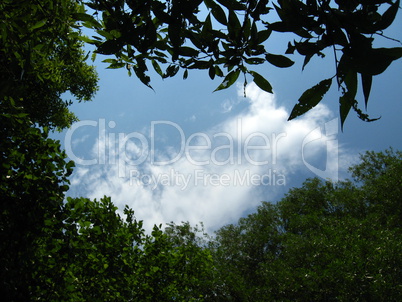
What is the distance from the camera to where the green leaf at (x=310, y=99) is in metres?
0.93

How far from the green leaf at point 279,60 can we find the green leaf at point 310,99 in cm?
33

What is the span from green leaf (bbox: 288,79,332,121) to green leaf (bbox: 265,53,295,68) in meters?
0.33

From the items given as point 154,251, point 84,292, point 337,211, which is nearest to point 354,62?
point 84,292

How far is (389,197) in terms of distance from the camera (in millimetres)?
16266

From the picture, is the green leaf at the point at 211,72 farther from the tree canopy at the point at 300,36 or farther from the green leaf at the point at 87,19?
the green leaf at the point at 87,19

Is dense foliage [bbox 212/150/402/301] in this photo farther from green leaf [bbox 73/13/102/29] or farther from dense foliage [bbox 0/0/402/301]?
green leaf [bbox 73/13/102/29]

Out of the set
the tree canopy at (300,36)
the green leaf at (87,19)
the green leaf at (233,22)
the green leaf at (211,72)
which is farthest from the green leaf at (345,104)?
the green leaf at (87,19)

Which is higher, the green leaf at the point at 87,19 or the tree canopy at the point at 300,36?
the green leaf at the point at 87,19

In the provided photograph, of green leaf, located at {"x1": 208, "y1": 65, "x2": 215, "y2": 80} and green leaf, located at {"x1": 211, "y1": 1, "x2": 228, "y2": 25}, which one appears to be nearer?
green leaf, located at {"x1": 211, "y1": 1, "x2": 228, "y2": 25}

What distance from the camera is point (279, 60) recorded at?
125 cm

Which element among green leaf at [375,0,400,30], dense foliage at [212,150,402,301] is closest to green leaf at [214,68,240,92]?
green leaf at [375,0,400,30]

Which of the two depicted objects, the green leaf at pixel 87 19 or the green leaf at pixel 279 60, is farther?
the green leaf at pixel 87 19

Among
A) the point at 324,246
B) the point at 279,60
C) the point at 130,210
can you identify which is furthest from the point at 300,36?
the point at 324,246

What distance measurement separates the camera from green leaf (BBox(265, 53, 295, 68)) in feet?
4.04
